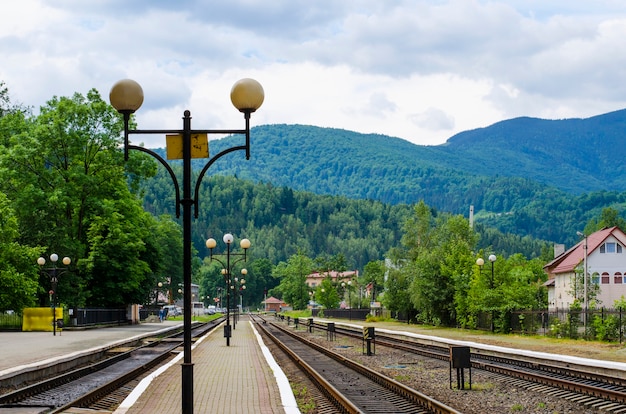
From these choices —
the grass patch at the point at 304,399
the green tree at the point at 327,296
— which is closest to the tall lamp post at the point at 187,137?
the grass patch at the point at 304,399

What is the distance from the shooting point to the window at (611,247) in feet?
269

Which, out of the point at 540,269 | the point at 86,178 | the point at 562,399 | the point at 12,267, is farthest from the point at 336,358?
the point at 540,269

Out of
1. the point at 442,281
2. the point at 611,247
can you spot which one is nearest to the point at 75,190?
the point at 442,281

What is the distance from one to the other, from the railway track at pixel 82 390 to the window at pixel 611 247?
62.5m

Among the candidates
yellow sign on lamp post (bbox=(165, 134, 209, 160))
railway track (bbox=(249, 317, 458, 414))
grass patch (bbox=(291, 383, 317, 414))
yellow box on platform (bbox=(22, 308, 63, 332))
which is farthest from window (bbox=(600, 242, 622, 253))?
yellow sign on lamp post (bbox=(165, 134, 209, 160))

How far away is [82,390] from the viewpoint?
19578 millimetres

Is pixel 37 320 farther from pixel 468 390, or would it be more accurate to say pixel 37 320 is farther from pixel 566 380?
pixel 566 380

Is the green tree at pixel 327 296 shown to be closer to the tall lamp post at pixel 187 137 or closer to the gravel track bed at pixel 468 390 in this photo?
the gravel track bed at pixel 468 390

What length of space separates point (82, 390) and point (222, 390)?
3.83 meters

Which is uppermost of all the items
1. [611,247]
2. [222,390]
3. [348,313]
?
[611,247]

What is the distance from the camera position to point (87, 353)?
29000 millimetres

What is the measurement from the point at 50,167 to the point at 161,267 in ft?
52.1

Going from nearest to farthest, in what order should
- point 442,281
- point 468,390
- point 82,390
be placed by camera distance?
1. point 468,390
2. point 82,390
3. point 442,281

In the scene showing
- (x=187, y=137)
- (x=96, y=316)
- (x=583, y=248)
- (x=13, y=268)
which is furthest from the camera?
(x=583, y=248)
